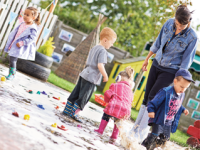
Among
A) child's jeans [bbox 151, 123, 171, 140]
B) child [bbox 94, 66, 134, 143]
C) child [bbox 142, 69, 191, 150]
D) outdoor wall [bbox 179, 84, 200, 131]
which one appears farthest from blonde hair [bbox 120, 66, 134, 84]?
outdoor wall [bbox 179, 84, 200, 131]

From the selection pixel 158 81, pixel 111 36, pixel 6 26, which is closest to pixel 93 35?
pixel 6 26

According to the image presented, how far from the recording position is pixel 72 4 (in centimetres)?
2708

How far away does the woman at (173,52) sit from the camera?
2932 mm

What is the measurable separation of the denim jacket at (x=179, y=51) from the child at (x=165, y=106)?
0.23 m

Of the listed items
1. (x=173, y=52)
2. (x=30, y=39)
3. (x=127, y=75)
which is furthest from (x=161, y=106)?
(x=30, y=39)

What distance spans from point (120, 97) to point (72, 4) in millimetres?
25250

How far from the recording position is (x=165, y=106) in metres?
2.71

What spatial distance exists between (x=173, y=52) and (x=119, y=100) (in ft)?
3.16

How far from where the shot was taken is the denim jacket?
2.98 m

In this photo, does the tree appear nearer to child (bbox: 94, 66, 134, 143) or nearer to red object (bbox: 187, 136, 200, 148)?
red object (bbox: 187, 136, 200, 148)

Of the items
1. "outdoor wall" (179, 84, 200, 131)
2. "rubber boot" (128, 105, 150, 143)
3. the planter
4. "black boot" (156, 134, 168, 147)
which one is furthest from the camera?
"outdoor wall" (179, 84, 200, 131)

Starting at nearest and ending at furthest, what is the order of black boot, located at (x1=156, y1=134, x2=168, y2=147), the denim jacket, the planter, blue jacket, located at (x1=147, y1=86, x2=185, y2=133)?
blue jacket, located at (x1=147, y1=86, x2=185, y2=133) → black boot, located at (x1=156, y1=134, x2=168, y2=147) → the denim jacket → the planter

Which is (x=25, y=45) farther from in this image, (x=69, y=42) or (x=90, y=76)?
(x=69, y=42)

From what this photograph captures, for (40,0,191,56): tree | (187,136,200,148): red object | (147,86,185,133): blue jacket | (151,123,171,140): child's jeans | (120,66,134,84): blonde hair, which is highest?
(40,0,191,56): tree
